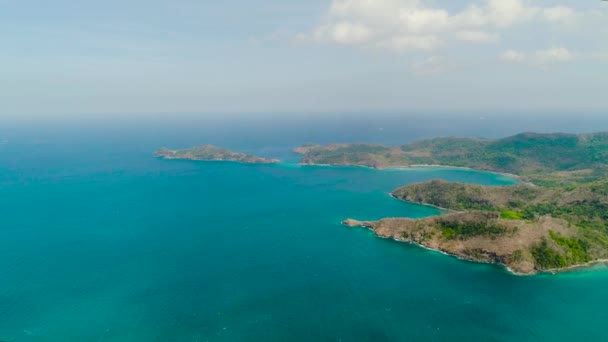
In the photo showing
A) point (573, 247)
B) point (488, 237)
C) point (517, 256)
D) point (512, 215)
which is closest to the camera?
point (517, 256)

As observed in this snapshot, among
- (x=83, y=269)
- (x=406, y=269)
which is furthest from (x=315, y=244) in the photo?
(x=83, y=269)

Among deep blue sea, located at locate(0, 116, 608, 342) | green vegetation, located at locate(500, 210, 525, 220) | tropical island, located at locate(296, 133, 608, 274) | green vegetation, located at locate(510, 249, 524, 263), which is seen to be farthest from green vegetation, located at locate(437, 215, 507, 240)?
green vegetation, located at locate(500, 210, 525, 220)

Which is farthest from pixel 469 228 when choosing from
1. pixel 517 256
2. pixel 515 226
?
pixel 517 256

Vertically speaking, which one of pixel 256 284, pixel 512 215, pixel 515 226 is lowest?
pixel 256 284

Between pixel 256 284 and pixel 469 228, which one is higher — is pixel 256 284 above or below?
below

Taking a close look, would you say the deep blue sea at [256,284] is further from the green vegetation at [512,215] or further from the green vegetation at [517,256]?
the green vegetation at [512,215]

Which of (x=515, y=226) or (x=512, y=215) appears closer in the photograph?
(x=515, y=226)

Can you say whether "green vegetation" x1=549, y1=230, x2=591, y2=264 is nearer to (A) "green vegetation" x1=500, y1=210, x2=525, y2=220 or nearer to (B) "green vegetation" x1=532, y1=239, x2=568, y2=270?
(B) "green vegetation" x1=532, y1=239, x2=568, y2=270

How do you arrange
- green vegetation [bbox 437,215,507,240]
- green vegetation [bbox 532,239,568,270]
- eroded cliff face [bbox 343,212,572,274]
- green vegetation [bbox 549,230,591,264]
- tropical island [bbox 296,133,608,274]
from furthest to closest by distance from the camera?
green vegetation [bbox 437,215,507,240], tropical island [bbox 296,133,608,274], eroded cliff face [bbox 343,212,572,274], green vegetation [bbox 549,230,591,264], green vegetation [bbox 532,239,568,270]

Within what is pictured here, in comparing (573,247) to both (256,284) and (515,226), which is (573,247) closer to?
(515,226)

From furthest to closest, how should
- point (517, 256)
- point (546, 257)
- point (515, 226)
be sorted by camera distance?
point (515, 226), point (517, 256), point (546, 257)

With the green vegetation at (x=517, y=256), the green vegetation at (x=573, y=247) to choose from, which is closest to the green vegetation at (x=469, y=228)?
the green vegetation at (x=517, y=256)
